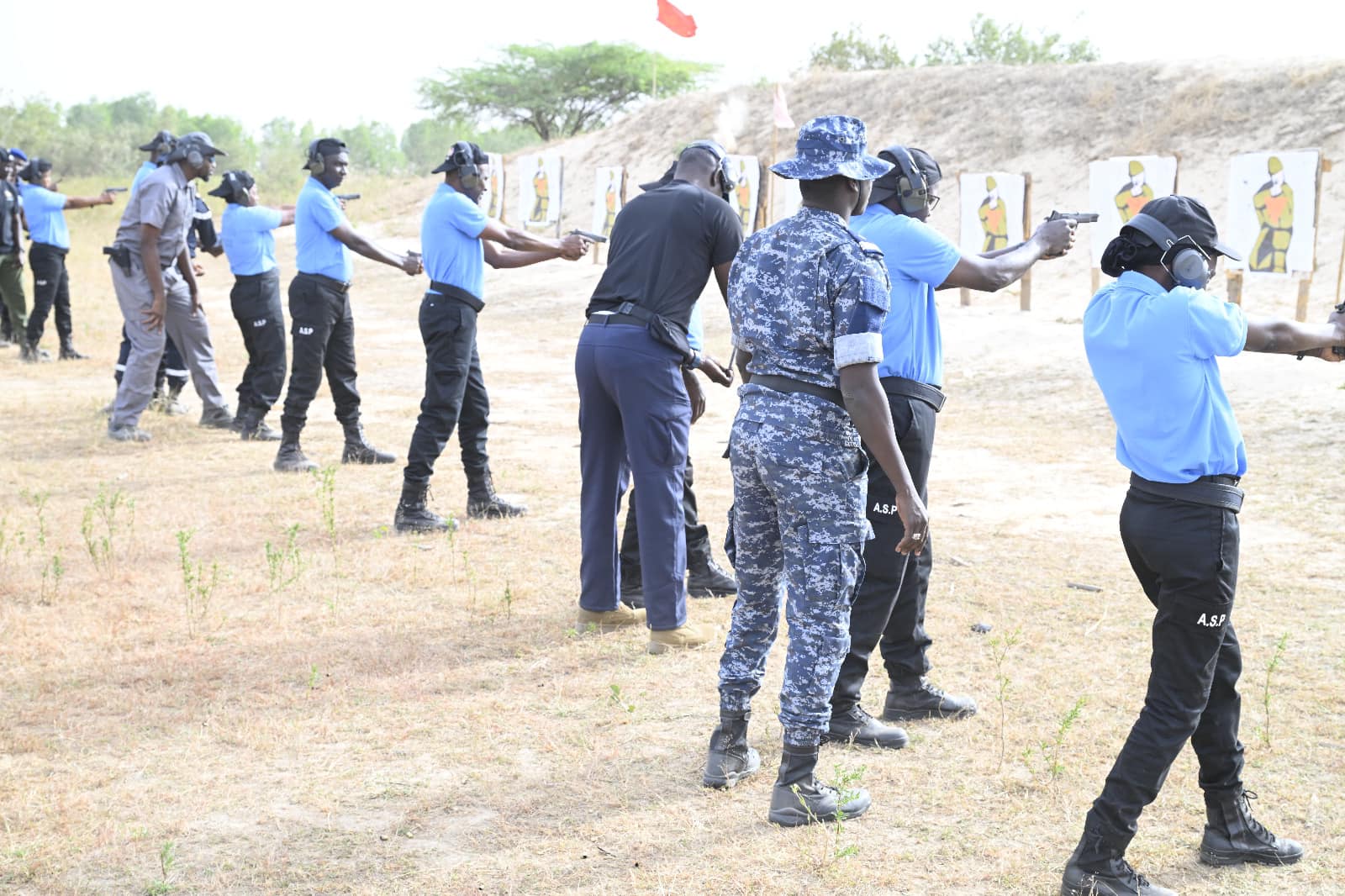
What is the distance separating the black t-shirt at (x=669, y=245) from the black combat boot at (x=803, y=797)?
1813mm

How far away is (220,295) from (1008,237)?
13330mm

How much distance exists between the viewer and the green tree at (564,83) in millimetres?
45281

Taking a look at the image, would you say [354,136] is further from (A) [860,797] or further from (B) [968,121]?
(A) [860,797]

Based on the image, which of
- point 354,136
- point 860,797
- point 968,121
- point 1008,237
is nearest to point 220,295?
point 1008,237

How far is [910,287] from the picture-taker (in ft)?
12.9

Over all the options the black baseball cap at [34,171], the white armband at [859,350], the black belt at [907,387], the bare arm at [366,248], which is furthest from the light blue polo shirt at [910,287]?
the black baseball cap at [34,171]

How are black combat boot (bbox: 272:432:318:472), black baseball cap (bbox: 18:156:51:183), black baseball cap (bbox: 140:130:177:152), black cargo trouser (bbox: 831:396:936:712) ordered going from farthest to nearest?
black baseball cap (bbox: 18:156:51:183), black baseball cap (bbox: 140:130:177:152), black combat boot (bbox: 272:432:318:472), black cargo trouser (bbox: 831:396:936:712)

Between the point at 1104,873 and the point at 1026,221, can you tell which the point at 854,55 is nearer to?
the point at 1026,221

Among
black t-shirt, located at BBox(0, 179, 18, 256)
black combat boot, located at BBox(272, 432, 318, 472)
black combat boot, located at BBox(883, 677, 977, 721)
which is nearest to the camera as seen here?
black combat boot, located at BBox(883, 677, 977, 721)

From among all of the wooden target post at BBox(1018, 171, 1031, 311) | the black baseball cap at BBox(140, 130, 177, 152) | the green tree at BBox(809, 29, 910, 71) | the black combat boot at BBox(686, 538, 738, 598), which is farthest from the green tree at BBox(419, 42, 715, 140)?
the black combat boot at BBox(686, 538, 738, 598)

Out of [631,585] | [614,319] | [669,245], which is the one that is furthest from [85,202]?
[669,245]

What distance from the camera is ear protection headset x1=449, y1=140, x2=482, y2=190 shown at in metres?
6.46

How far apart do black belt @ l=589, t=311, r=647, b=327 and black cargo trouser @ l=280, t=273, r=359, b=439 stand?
3.83m

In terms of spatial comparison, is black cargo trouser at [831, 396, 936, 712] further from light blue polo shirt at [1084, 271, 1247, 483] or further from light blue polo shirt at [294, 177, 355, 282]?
light blue polo shirt at [294, 177, 355, 282]
